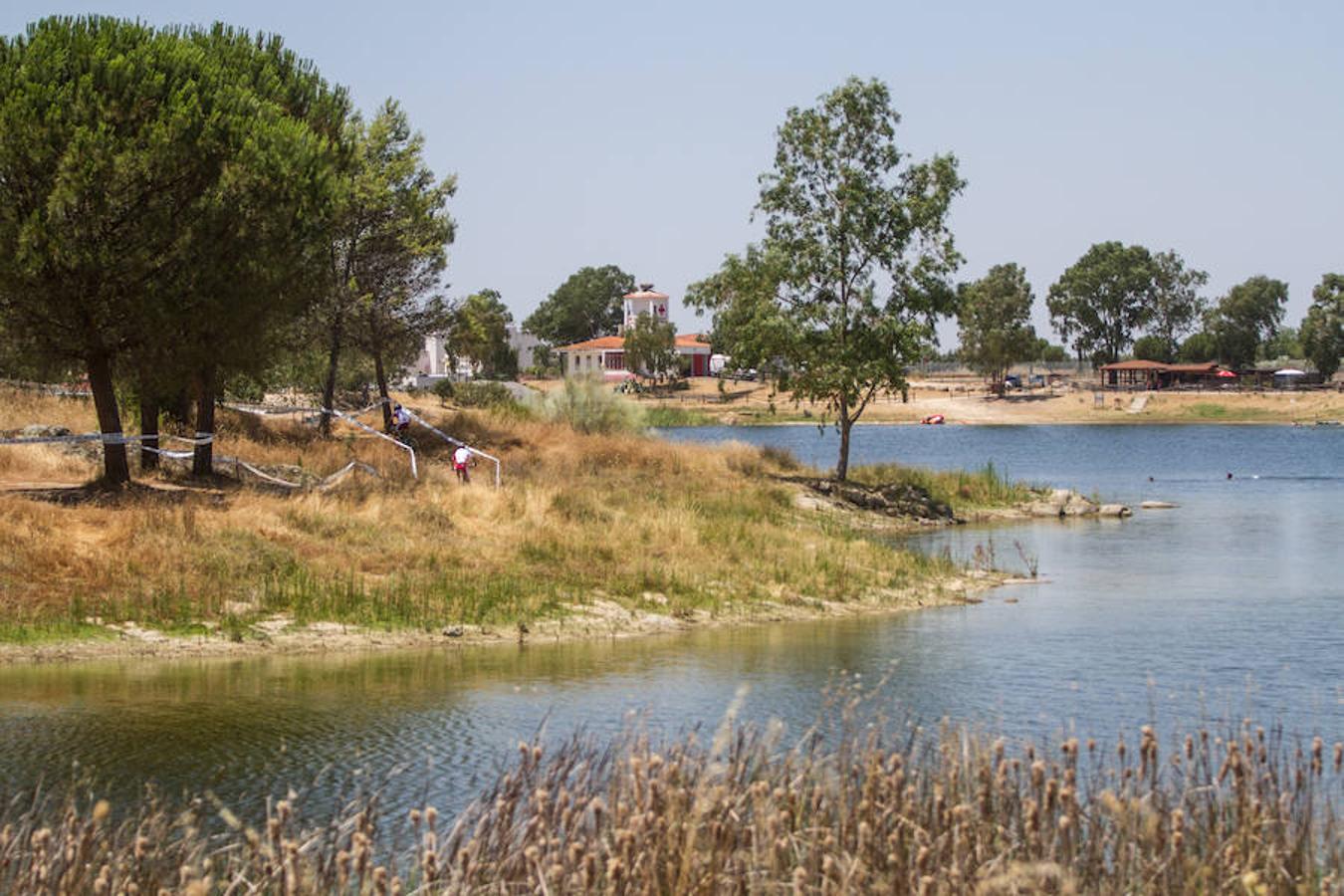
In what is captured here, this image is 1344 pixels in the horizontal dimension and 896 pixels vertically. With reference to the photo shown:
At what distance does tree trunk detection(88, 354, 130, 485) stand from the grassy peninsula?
919mm

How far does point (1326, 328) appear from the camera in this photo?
173 meters

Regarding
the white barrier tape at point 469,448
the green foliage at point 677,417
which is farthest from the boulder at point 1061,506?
the green foliage at point 677,417

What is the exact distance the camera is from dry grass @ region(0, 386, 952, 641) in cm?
2620

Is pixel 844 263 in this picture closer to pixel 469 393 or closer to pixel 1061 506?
pixel 1061 506

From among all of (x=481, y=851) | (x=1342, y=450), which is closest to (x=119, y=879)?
(x=481, y=851)

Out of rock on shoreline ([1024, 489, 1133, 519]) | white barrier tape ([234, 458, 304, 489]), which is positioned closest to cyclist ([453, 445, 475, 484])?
white barrier tape ([234, 458, 304, 489])

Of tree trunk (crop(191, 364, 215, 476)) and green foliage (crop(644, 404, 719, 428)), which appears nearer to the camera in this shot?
tree trunk (crop(191, 364, 215, 476))

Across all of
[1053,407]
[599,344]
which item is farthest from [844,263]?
[599,344]

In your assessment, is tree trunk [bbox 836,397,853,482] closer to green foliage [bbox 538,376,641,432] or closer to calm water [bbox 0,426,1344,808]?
green foliage [bbox 538,376,641,432]

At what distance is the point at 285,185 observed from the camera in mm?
35375

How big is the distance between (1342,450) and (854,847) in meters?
101

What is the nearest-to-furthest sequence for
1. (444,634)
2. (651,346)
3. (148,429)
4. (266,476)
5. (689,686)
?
(689,686) → (444,634) → (266,476) → (148,429) → (651,346)

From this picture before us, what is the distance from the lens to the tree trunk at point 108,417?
33719mm

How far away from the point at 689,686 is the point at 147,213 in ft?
56.4
